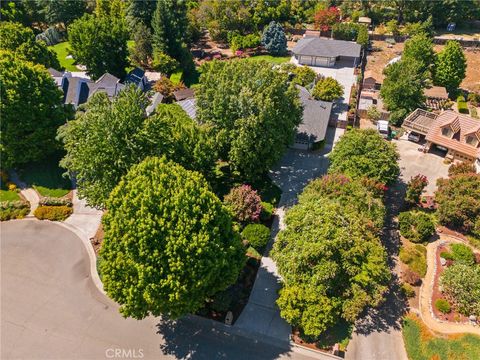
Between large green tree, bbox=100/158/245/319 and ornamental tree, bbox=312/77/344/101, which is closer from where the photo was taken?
large green tree, bbox=100/158/245/319

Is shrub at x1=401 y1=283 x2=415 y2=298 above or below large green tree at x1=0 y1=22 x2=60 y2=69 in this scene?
below

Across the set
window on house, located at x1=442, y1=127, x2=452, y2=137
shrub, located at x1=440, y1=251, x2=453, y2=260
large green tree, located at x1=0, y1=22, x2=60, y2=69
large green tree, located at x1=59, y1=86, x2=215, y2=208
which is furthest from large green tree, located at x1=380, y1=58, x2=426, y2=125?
large green tree, located at x1=0, y1=22, x2=60, y2=69

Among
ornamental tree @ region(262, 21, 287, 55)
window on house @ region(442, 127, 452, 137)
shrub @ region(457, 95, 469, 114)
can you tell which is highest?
ornamental tree @ region(262, 21, 287, 55)

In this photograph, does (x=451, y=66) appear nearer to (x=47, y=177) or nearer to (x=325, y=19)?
(x=325, y=19)

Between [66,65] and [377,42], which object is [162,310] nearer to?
[66,65]

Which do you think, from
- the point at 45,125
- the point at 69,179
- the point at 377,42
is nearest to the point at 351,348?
the point at 69,179

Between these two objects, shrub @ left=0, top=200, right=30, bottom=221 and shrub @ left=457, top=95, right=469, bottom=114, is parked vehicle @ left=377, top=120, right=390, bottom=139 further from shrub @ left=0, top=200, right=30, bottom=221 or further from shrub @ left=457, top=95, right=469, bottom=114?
shrub @ left=0, top=200, right=30, bottom=221
